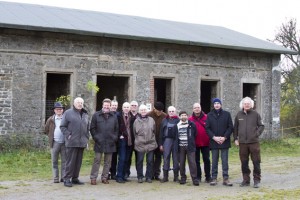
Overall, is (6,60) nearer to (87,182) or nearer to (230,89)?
(87,182)

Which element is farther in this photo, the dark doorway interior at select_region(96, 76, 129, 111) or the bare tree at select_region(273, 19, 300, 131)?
the bare tree at select_region(273, 19, 300, 131)

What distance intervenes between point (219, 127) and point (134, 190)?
78.8 inches

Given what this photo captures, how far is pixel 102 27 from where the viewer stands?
16.8m

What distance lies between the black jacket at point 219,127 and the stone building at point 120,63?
663 centimetres

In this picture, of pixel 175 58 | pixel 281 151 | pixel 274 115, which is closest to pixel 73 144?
pixel 175 58

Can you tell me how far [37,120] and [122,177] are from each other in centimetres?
577

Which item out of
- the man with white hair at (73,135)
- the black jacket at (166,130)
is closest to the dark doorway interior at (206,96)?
the black jacket at (166,130)

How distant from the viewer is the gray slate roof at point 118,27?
50.4 ft

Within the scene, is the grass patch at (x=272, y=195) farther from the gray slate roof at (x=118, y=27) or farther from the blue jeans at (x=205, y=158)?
the gray slate roof at (x=118, y=27)

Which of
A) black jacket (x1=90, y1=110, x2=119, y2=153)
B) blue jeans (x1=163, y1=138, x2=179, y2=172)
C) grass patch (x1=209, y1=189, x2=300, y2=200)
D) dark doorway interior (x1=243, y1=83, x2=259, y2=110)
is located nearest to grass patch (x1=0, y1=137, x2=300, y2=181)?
black jacket (x1=90, y1=110, x2=119, y2=153)

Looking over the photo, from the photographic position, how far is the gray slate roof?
15367 mm

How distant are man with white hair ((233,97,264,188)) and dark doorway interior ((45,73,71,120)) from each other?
24.3 feet

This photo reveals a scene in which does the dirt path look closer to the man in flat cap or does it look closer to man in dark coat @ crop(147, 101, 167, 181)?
the man in flat cap

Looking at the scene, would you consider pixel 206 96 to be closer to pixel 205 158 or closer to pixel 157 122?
pixel 157 122
